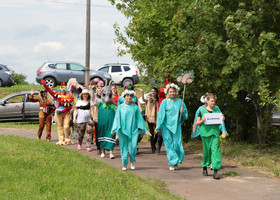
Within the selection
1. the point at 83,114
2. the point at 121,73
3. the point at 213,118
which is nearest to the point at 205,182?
the point at 213,118

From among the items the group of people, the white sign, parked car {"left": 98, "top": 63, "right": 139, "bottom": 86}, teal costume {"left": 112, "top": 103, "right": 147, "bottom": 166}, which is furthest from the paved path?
parked car {"left": 98, "top": 63, "right": 139, "bottom": 86}

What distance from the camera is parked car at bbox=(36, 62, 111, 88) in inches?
1103

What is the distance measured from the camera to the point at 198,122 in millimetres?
9789

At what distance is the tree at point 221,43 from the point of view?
10.5 m

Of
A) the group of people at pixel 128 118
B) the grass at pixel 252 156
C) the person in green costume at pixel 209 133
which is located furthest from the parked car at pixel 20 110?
the person in green costume at pixel 209 133

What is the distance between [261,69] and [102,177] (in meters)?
4.47

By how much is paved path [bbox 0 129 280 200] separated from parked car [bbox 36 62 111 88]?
1662 centimetres

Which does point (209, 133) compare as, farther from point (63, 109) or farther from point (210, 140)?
point (63, 109)

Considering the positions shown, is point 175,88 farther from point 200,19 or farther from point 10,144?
point 10,144

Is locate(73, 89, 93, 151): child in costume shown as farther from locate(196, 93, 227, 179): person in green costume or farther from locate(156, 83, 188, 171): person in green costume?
locate(196, 93, 227, 179): person in green costume

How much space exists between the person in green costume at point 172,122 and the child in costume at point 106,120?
179 centimetres

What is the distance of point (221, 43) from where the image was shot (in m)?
10.9

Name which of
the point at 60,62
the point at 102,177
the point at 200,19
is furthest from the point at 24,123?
the point at 102,177

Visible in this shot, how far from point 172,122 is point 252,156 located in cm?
258
